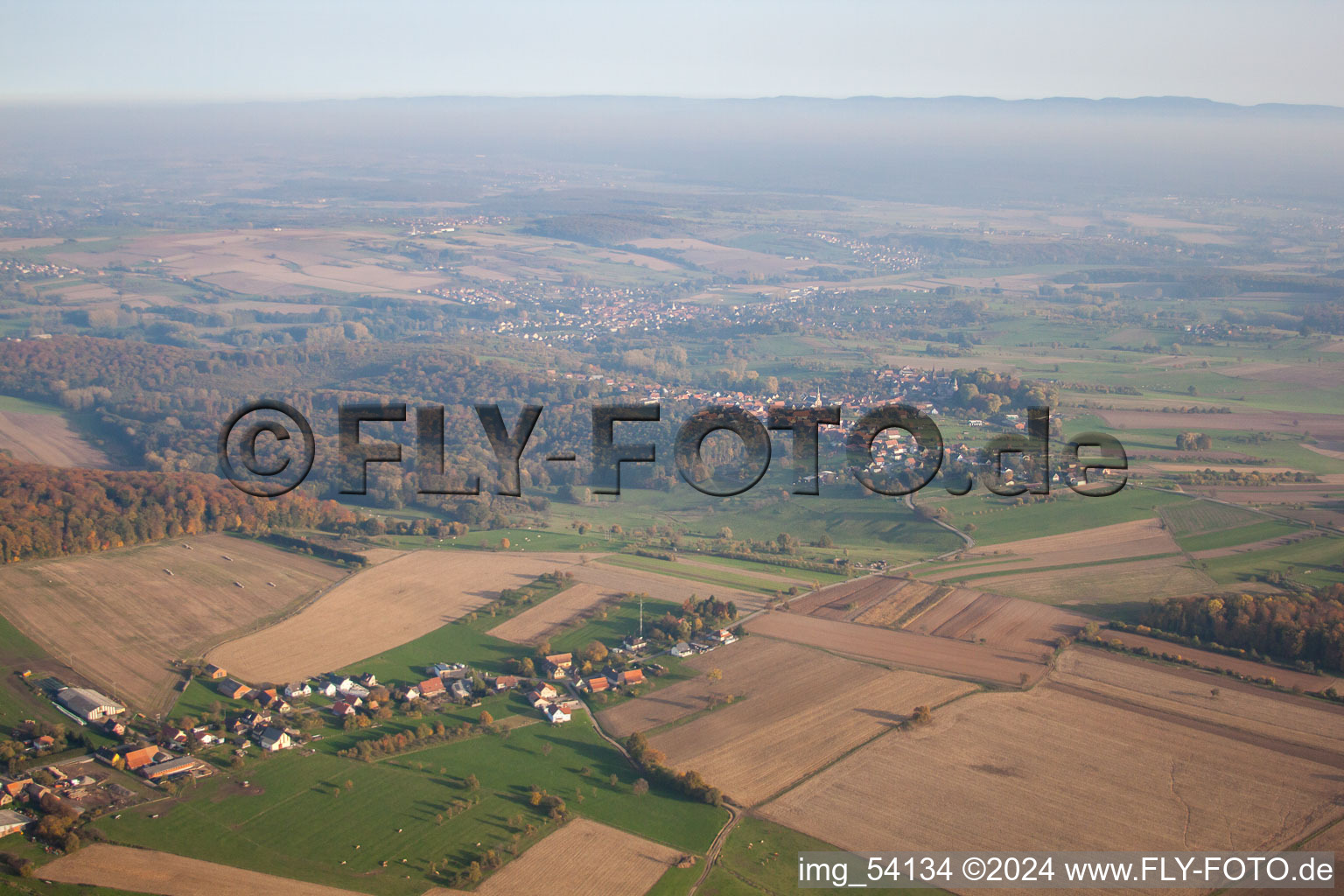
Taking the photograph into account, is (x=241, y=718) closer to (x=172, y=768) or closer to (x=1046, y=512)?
(x=172, y=768)

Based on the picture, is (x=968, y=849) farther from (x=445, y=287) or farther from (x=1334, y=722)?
(x=445, y=287)

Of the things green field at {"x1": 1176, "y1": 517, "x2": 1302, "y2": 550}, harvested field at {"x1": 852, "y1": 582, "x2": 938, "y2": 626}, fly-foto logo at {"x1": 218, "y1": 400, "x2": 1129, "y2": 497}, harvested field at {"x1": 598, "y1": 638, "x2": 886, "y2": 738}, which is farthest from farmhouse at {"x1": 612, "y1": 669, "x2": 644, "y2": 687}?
green field at {"x1": 1176, "y1": 517, "x2": 1302, "y2": 550}

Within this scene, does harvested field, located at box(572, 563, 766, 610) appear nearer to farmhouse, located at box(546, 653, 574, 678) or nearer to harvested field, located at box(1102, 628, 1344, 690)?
farmhouse, located at box(546, 653, 574, 678)

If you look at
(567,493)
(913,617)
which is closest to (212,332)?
(567,493)

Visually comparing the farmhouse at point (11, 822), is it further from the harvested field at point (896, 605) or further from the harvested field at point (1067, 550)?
the harvested field at point (1067, 550)

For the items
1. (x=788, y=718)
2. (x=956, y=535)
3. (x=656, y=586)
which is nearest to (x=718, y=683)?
(x=788, y=718)
